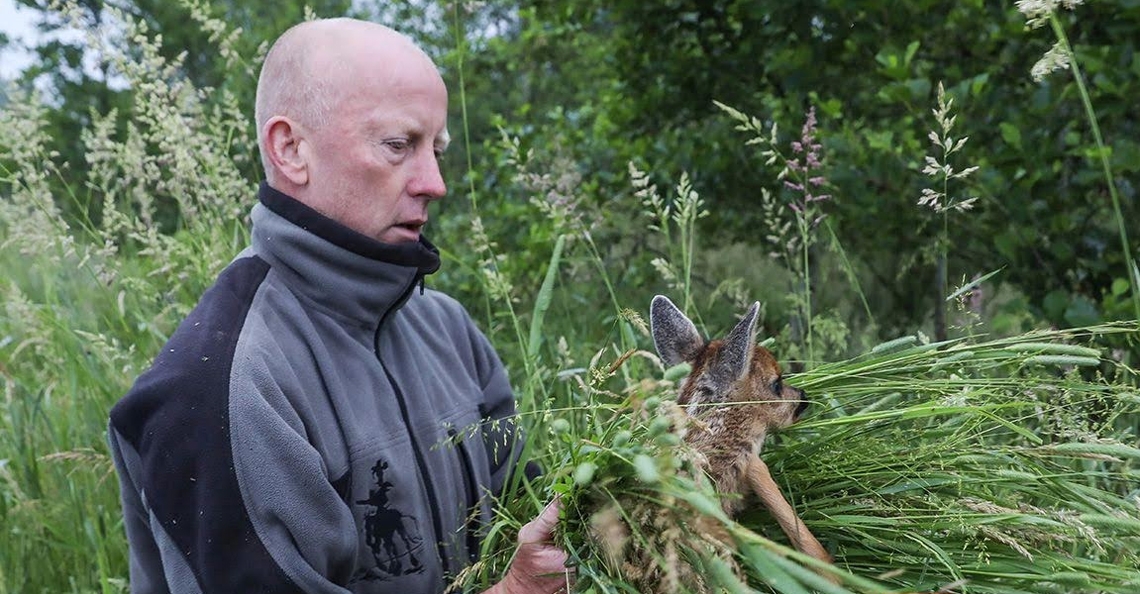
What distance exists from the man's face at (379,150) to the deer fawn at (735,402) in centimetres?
64

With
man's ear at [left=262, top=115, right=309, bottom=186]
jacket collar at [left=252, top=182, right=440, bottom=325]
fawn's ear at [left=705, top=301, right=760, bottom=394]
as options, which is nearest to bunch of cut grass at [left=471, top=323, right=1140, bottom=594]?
fawn's ear at [left=705, top=301, right=760, bottom=394]

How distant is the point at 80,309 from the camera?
5168 mm

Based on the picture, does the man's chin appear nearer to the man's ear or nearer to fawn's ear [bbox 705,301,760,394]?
the man's ear

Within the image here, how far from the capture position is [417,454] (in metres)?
2.79

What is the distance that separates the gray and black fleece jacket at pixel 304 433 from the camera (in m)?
2.35

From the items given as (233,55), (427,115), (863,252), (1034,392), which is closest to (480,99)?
(863,252)

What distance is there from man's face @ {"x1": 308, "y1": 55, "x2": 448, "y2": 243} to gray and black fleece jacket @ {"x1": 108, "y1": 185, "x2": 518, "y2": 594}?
0.09 metres

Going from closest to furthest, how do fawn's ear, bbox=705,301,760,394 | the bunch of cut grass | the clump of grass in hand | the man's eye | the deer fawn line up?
the bunch of cut grass, the clump of grass in hand, the deer fawn, fawn's ear, bbox=705,301,760,394, the man's eye

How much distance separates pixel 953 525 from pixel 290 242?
5.01ft

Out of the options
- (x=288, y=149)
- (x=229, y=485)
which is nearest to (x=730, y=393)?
(x=229, y=485)

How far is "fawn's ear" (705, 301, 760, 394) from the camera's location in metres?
2.35

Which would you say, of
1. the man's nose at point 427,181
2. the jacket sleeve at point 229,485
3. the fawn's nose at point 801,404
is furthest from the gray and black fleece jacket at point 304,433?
the fawn's nose at point 801,404

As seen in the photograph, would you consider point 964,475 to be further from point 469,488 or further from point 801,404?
point 469,488

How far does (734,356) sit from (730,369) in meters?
0.03
